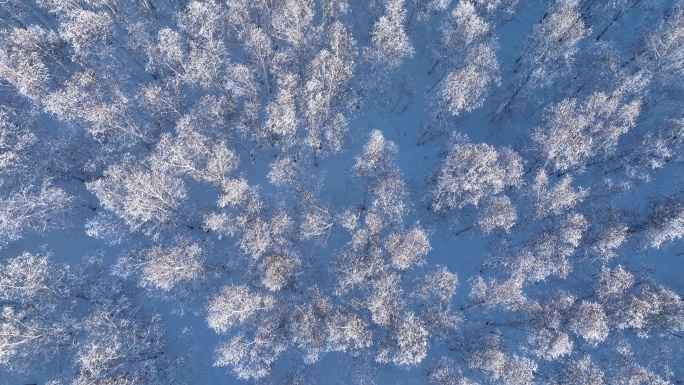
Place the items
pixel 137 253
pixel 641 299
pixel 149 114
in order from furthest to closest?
1. pixel 149 114
2. pixel 137 253
3. pixel 641 299

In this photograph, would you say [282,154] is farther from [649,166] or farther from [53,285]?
[649,166]

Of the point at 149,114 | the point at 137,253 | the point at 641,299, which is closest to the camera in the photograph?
the point at 641,299

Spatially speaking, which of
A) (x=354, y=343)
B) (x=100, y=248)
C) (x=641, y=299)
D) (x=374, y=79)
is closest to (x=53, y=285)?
(x=100, y=248)

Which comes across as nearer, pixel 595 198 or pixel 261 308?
pixel 261 308

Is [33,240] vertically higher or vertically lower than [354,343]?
higher

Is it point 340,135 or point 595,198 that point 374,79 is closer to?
point 340,135

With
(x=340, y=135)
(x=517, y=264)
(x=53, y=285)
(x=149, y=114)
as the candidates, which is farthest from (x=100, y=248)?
(x=517, y=264)

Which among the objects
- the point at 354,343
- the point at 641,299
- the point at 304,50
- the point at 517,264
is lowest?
the point at 354,343
